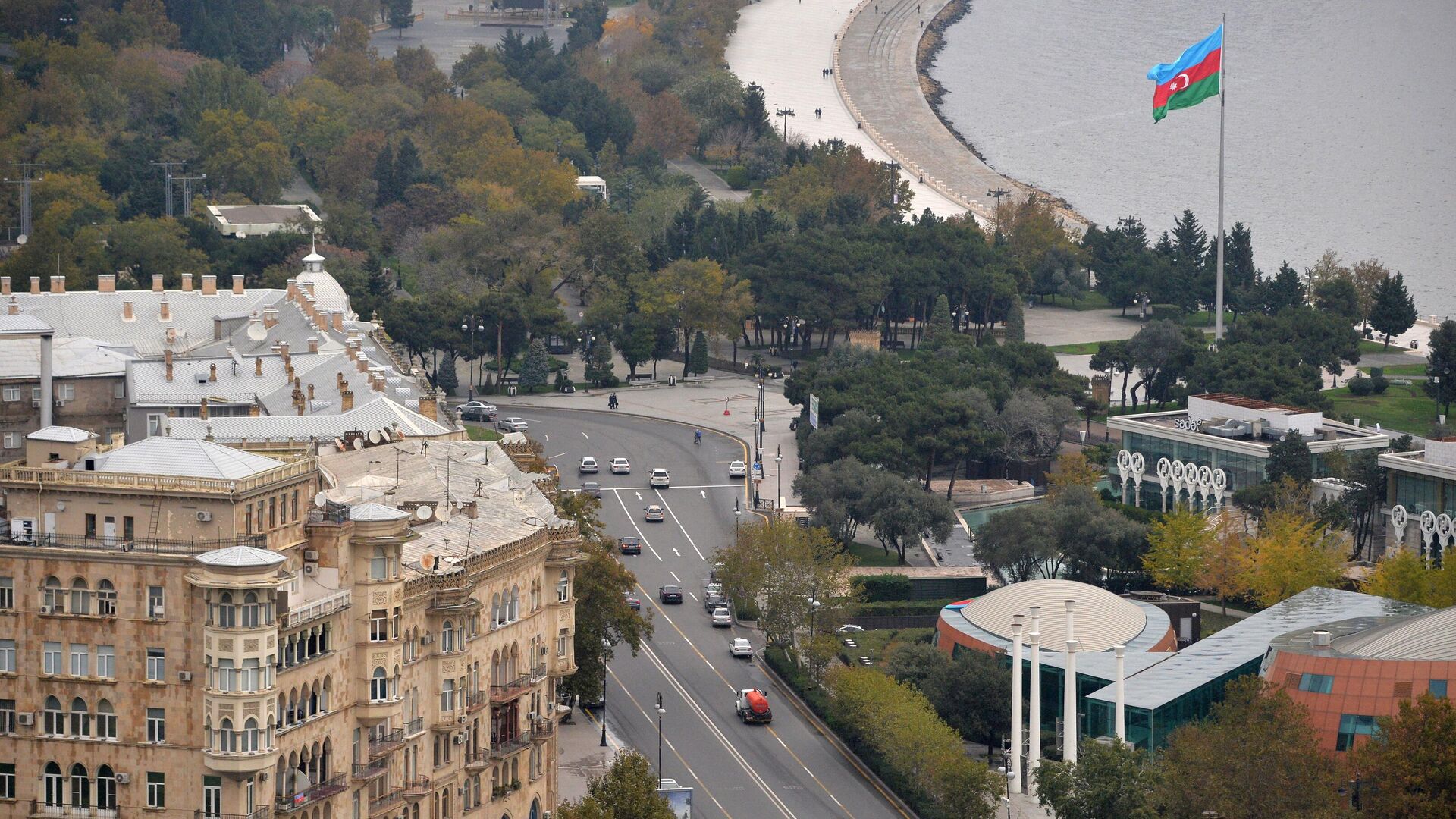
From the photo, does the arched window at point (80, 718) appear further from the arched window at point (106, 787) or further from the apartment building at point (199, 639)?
the arched window at point (106, 787)

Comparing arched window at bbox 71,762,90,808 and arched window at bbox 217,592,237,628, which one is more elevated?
arched window at bbox 217,592,237,628

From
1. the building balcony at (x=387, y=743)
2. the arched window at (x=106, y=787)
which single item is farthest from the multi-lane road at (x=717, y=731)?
the arched window at (x=106, y=787)

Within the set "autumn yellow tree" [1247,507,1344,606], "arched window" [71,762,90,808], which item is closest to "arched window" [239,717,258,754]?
"arched window" [71,762,90,808]

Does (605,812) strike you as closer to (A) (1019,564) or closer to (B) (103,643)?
(B) (103,643)

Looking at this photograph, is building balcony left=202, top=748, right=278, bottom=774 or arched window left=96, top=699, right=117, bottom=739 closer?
building balcony left=202, top=748, right=278, bottom=774

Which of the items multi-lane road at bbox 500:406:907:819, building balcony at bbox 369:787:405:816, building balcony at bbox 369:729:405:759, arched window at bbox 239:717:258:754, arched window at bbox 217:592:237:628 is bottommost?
multi-lane road at bbox 500:406:907:819

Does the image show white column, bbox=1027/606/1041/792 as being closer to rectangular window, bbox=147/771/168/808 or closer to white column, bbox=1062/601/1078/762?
white column, bbox=1062/601/1078/762
